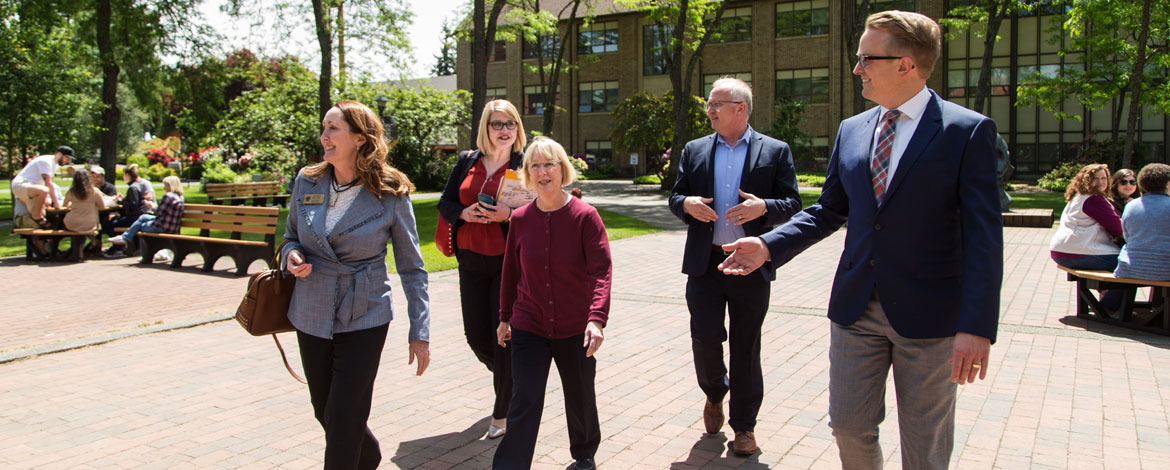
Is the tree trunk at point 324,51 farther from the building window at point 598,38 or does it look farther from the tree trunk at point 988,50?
the building window at point 598,38

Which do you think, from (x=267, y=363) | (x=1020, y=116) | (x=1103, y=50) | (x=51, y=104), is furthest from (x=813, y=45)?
(x=267, y=363)

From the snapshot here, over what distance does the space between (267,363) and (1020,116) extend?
43296mm

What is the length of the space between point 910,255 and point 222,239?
1078 centimetres

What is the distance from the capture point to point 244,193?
23.4m

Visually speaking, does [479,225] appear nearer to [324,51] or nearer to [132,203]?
[132,203]

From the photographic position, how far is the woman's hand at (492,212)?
4.41 meters

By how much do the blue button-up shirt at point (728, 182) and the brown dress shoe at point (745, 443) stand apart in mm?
1002

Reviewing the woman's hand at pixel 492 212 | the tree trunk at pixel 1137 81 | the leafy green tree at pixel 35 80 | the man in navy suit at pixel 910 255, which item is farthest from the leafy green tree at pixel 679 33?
the man in navy suit at pixel 910 255

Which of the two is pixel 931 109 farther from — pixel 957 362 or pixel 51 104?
pixel 51 104

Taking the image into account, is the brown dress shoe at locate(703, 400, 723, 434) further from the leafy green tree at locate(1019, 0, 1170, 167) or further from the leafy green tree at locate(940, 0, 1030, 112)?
the leafy green tree at locate(940, 0, 1030, 112)

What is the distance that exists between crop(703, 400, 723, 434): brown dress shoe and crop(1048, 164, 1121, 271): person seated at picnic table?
4986 mm

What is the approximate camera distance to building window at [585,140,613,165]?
5128 centimetres

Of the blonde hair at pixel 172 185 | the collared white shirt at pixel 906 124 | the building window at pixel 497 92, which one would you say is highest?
the building window at pixel 497 92

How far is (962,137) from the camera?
8.64ft
